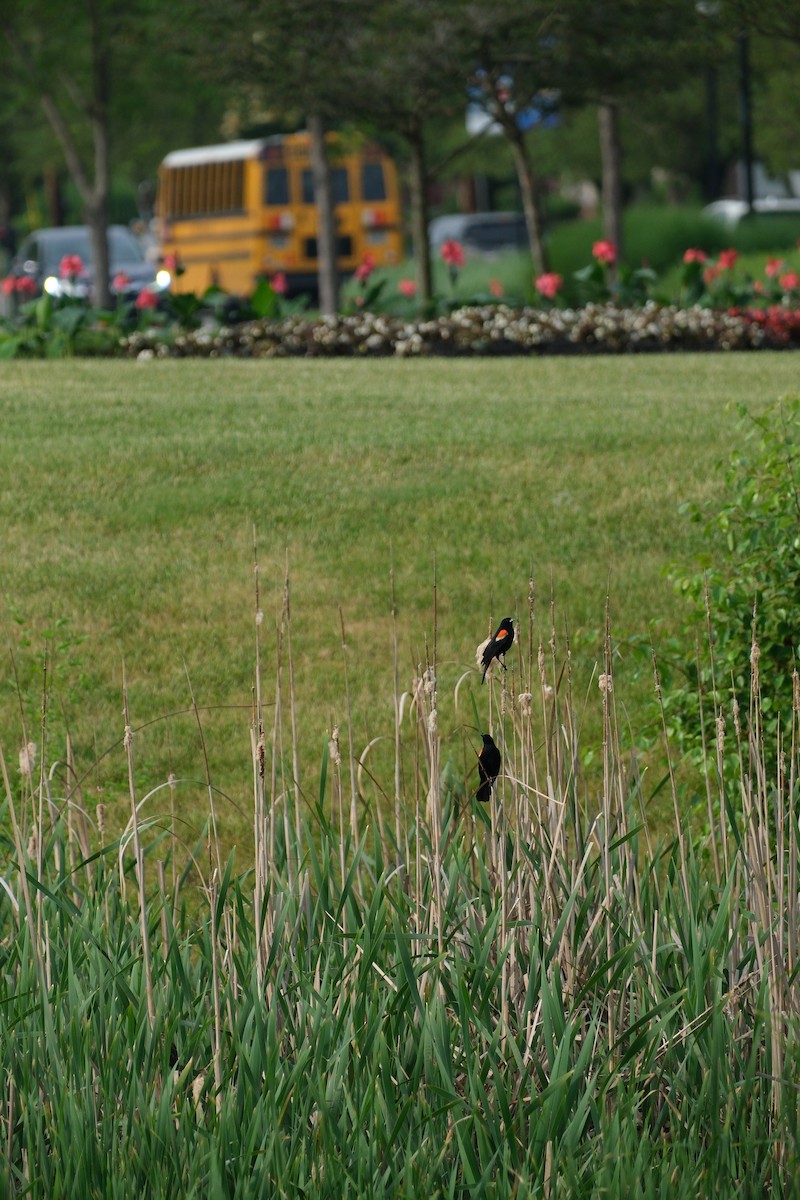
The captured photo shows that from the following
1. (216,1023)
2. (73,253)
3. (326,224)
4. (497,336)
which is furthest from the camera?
(73,253)

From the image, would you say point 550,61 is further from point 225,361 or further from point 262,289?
point 225,361

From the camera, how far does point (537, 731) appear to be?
18.3ft

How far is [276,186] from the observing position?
2591 centimetres

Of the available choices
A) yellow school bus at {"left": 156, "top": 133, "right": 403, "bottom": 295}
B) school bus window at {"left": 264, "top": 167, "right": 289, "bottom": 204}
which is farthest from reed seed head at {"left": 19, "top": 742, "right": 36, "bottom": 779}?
school bus window at {"left": 264, "top": 167, "right": 289, "bottom": 204}

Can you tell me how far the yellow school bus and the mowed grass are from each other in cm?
1689

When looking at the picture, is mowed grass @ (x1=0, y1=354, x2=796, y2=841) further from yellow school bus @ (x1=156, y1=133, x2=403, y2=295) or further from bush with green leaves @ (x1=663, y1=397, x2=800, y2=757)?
yellow school bus @ (x1=156, y1=133, x2=403, y2=295)

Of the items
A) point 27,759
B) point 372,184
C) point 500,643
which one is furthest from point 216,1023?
point 372,184

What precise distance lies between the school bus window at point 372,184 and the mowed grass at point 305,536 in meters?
18.0

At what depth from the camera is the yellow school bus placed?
25781 mm

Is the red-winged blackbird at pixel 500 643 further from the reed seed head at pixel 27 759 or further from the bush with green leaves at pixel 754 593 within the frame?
the bush with green leaves at pixel 754 593

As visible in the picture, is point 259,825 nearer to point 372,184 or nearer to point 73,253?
point 372,184

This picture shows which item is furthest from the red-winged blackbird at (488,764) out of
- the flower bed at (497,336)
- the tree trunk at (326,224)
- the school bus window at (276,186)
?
the school bus window at (276,186)

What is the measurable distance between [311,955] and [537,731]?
7.68 ft

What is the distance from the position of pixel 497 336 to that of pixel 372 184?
1550 centimetres
